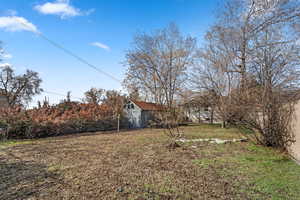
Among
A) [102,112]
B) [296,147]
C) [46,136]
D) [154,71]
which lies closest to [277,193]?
[296,147]

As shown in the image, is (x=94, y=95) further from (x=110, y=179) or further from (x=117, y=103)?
(x=110, y=179)

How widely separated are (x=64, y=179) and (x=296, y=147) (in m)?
→ 5.88

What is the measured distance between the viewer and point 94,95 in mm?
20891

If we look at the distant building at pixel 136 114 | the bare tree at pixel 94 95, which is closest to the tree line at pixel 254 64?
the distant building at pixel 136 114

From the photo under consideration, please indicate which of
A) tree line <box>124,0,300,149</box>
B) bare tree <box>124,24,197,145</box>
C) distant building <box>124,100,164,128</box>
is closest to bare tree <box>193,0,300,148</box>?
tree line <box>124,0,300,149</box>

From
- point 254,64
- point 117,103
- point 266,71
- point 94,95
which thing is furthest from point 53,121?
point 266,71

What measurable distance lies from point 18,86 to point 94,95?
9.84m

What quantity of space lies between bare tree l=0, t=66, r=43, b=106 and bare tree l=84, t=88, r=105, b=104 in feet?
23.0

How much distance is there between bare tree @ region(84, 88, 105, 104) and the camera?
67.8ft

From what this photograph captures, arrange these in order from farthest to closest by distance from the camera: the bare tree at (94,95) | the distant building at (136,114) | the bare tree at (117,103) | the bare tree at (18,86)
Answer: the bare tree at (94,95) → the bare tree at (18,86) → the distant building at (136,114) → the bare tree at (117,103)

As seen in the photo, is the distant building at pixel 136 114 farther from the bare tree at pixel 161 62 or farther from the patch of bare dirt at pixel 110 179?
the patch of bare dirt at pixel 110 179

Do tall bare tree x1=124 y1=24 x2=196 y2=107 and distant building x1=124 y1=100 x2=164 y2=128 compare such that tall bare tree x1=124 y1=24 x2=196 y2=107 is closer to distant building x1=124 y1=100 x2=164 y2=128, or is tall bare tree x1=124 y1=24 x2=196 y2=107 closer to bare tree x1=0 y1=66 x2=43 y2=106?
distant building x1=124 y1=100 x2=164 y2=128

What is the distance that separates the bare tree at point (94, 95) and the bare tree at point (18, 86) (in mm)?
7024

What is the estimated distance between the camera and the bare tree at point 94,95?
813 inches
